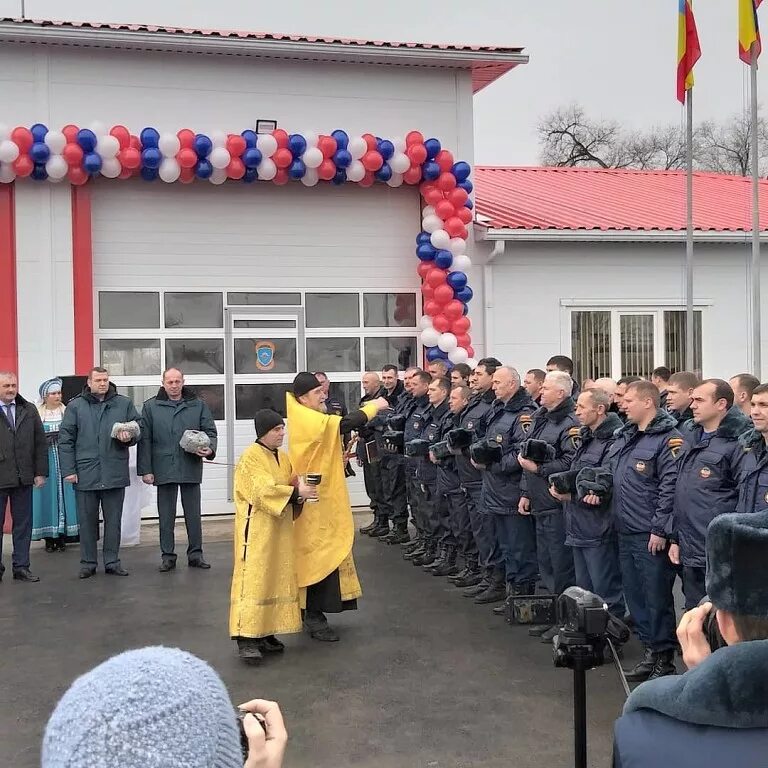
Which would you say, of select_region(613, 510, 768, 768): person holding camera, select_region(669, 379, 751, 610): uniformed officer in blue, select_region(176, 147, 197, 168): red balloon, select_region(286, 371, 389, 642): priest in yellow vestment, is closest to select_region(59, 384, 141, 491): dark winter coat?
select_region(286, 371, 389, 642): priest in yellow vestment

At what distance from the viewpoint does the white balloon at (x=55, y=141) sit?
1098cm

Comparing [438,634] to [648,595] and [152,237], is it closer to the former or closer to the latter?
[648,595]

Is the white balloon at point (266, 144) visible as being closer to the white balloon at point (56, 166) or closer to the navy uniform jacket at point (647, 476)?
the white balloon at point (56, 166)

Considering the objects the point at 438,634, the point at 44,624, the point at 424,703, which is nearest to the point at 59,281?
the point at 44,624

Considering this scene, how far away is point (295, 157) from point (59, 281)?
11.0ft

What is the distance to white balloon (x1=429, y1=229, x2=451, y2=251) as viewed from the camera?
39.6 ft

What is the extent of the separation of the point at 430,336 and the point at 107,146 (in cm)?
464

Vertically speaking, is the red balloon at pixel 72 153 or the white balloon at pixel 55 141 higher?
the white balloon at pixel 55 141

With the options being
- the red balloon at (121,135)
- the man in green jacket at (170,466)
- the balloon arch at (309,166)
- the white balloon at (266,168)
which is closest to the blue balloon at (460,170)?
the balloon arch at (309,166)

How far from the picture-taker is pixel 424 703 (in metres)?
5.55

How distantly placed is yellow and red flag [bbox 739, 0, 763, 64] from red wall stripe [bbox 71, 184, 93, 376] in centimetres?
815

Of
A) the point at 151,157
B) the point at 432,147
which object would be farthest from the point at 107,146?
the point at 432,147

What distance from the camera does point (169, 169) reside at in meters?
11.3

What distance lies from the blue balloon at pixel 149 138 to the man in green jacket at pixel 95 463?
3285 mm
